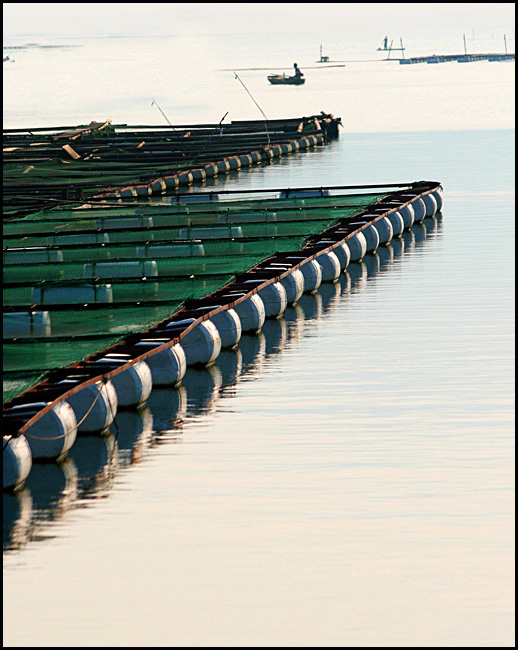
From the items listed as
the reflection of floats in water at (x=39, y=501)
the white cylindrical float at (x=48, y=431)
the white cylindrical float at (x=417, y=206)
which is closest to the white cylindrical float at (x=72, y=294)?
the reflection of floats in water at (x=39, y=501)

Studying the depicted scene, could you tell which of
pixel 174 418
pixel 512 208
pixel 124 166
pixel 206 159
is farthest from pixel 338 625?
pixel 206 159

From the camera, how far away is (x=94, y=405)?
70.0ft

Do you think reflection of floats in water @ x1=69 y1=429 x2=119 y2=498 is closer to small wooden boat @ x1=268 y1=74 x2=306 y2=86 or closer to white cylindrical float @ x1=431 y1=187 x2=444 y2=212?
white cylindrical float @ x1=431 y1=187 x2=444 y2=212

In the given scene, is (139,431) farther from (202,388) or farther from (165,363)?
(202,388)

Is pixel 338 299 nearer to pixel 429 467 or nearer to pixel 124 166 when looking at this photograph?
pixel 429 467

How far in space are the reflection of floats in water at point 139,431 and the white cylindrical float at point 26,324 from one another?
2.71 meters

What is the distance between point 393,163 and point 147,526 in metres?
57.7

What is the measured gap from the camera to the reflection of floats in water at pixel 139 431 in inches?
742

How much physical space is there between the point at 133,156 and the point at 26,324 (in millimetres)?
46075

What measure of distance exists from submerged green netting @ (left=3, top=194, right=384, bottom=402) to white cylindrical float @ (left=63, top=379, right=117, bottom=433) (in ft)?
2.37

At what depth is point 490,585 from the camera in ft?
52.5

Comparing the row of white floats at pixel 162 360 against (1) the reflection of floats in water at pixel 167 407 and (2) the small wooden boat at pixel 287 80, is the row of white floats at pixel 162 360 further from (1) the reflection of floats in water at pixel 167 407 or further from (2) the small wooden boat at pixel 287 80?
(2) the small wooden boat at pixel 287 80

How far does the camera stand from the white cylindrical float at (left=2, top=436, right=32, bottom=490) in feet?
61.6

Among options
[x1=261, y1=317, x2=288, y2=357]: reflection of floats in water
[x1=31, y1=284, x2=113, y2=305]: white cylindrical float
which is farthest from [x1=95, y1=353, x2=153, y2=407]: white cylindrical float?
[x1=31, y1=284, x2=113, y2=305]: white cylindrical float
